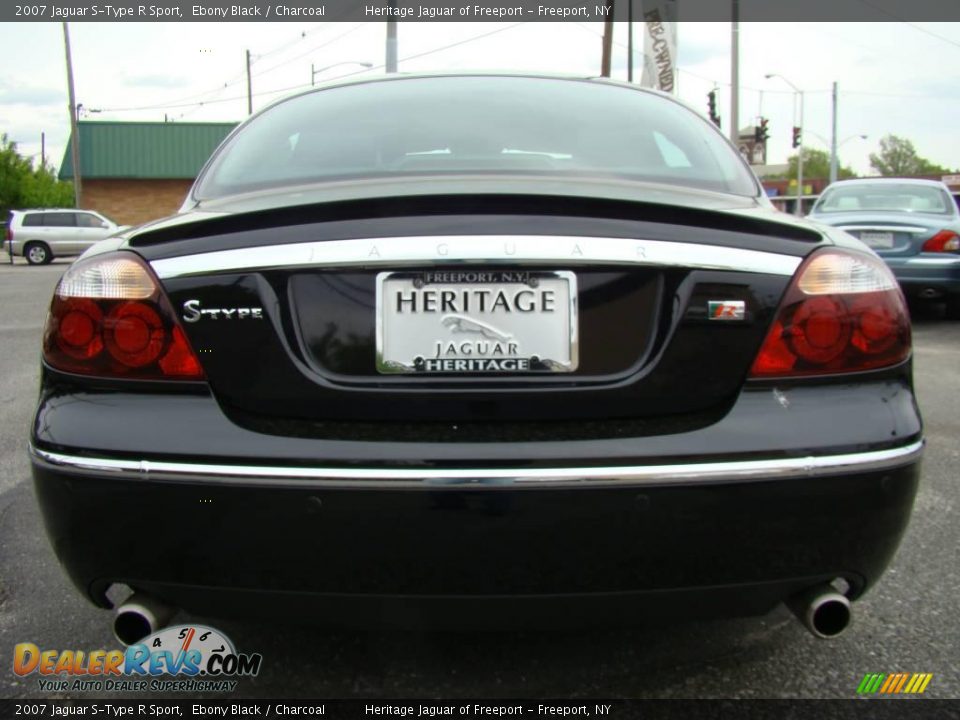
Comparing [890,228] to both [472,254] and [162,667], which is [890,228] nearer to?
[472,254]

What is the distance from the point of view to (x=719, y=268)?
1.75 m

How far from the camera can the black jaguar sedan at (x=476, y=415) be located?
165 cm

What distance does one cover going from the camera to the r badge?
1745 millimetres

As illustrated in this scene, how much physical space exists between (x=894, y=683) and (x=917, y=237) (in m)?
7.43

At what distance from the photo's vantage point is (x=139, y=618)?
178cm

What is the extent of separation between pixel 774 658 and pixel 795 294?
0.99 meters

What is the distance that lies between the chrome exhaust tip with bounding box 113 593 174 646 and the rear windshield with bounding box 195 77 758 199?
1.04 meters

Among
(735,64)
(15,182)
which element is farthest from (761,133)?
(15,182)

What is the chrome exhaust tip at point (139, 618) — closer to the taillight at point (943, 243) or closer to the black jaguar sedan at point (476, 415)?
the black jaguar sedan at point (476, 415)

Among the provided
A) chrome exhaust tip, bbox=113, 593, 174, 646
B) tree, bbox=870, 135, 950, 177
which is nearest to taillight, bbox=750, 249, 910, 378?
chrome exhaust tip, bbox=113, 593, 174, 646

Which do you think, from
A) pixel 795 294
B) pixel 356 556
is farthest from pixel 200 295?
pixel 795 294

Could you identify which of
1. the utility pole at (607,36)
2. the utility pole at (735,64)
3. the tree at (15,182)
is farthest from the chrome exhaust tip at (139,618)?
the tree at (15,182)

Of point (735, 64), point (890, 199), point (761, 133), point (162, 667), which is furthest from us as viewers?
point (761, 133)

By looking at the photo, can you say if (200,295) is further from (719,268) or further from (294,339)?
(719,268)
